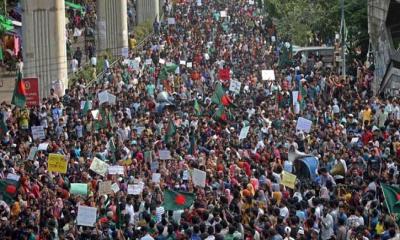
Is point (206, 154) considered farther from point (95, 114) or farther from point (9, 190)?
point (95, 114)

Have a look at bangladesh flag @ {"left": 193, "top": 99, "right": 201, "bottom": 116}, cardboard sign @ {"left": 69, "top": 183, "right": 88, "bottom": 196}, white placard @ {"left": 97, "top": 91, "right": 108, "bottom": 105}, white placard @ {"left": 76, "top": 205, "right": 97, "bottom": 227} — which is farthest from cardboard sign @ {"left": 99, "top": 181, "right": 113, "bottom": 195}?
white placard @ {"left": 97, "top": 91, "right": 108, "bottom": 105}

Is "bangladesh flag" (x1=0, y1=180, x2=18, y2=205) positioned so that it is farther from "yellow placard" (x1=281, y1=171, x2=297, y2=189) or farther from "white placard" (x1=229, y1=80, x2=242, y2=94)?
"white placard" (x1=229, y1=80, x2=242, y2=94)

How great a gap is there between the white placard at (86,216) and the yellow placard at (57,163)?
3513mm

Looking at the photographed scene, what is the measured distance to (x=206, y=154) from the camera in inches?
961

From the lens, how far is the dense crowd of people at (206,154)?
18.2 m

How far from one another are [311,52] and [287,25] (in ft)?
18.0

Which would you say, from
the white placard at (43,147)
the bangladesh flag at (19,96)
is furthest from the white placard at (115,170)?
the bangladesh flag at (19,96)

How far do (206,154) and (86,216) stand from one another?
615cm

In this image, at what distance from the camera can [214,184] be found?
21.1 m

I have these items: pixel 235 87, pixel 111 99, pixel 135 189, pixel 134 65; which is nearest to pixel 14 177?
pixel 135 189

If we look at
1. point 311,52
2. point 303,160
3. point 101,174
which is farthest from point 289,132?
point 311,52

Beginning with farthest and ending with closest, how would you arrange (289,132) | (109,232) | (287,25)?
(287,25) → (289,132) → (109,232)

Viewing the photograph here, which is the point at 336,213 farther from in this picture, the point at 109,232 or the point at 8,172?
the point at 8,172

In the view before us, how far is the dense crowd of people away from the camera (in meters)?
18.2
